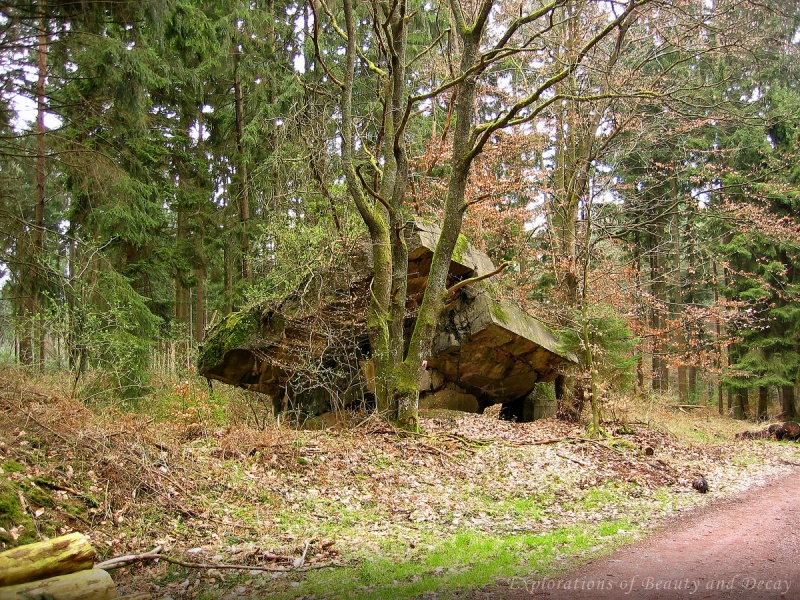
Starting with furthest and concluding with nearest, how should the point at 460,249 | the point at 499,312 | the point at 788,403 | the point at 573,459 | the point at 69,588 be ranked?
the point at 788,403, the point at 499,312, the point at 460,249, the point at 573,459, the point at 69,588

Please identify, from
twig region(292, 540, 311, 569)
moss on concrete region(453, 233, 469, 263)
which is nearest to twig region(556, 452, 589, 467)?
moss on concrete region(453, 233, 469, 263)

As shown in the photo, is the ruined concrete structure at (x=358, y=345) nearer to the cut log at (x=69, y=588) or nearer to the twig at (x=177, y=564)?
the twig at (x=177, y=564)

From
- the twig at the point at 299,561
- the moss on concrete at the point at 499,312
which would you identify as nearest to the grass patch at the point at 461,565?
the twig at the point at 299,561

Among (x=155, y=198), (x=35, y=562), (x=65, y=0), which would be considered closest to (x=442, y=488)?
(x=35, y=562)

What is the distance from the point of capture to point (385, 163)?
1119 cm

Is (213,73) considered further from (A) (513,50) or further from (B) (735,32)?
(B) (735,32)

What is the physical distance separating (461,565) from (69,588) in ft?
10.4

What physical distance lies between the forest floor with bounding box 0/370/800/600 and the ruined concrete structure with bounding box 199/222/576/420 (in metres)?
1.78

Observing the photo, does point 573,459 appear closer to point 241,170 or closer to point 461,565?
point 461,565

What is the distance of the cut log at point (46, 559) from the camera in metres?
3.74

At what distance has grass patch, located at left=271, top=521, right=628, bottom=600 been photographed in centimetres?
453

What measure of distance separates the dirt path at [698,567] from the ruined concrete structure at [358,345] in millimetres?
6645

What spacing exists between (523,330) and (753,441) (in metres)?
7.25

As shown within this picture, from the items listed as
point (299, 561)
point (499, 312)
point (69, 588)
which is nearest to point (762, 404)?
point (499, 312)
